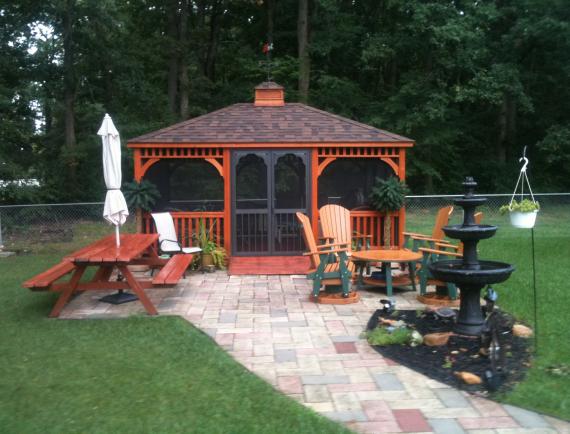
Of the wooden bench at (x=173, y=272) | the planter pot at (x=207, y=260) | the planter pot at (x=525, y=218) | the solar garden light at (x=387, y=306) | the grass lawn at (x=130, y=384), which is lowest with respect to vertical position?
the grass lawn at (x=130, y=384)

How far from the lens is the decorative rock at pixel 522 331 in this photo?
17.6ft

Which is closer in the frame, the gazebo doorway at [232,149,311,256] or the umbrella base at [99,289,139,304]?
the umbrella base at [99,289,139,304]

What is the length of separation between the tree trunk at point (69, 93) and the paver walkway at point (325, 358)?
422 inches

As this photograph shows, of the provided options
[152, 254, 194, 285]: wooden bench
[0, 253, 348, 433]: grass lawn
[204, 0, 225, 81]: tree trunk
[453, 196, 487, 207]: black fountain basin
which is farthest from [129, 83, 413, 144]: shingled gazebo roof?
[204, 0, 225, 81]: tree trunk

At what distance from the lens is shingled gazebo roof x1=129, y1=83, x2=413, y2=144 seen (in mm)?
9648

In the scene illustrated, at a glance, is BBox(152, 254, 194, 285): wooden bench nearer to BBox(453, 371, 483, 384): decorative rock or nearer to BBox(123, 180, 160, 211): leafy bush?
BBox(123, 180, 160, 211): leafy bush

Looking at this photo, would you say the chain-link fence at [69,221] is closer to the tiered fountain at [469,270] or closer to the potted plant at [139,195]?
the potted plant at [139,195]

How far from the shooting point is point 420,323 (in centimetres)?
579

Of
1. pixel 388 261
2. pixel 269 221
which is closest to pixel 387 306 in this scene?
pixel 388 261

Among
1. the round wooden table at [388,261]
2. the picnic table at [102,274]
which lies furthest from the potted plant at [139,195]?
the round wooden table at [388,261]

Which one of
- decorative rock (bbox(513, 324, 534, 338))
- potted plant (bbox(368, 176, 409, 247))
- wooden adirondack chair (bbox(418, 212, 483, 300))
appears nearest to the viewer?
decorative rock (bbox(513, 324, 534, 338))

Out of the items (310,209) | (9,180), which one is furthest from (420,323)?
(9,180)

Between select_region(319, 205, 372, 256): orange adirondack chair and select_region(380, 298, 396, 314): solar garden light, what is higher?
select_region(319, 205, 372, 256): orange adirondack chair

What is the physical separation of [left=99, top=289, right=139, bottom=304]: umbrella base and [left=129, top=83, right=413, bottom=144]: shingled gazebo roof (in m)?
3.21
